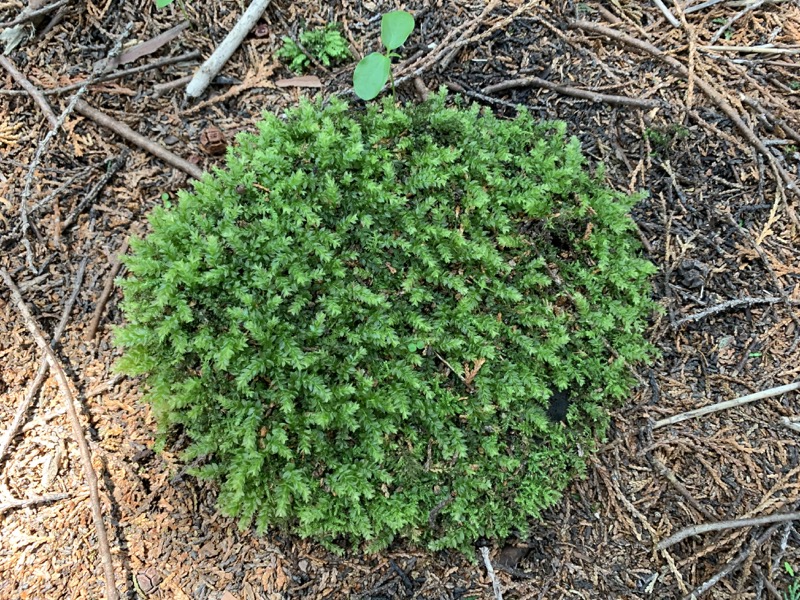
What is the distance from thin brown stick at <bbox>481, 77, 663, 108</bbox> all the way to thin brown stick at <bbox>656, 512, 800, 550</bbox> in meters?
2.05

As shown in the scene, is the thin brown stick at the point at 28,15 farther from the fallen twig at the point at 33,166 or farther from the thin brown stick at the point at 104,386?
the thin brown stick at the point at 104,386

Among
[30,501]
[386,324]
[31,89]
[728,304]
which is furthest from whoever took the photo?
[31,89]

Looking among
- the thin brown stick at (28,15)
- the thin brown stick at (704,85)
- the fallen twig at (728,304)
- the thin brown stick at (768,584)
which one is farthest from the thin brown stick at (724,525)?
the thin brown stick at (28,15)

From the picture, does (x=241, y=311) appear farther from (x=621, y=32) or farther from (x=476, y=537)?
(x=621, y=32)

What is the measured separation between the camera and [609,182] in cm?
267

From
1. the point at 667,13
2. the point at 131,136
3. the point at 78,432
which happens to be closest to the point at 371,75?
the point at 131,136

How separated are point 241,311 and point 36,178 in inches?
59.9

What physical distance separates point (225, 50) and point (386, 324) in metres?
1.81

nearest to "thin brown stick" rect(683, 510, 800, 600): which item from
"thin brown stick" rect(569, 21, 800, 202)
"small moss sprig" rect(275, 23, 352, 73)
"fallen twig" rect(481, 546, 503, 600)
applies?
"fallen twig" rect(481, 546, 503, 600)

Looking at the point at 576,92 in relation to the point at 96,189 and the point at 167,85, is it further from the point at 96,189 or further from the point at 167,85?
the point at 96,189

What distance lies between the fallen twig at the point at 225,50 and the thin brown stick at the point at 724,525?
3156mm

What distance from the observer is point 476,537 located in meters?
2.20

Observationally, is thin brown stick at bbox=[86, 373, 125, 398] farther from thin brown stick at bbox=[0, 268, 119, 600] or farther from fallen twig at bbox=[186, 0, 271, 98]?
A: fallen twig at bbox=[186, 0, 271, 98]

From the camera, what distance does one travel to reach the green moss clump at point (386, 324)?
6.64 ft
